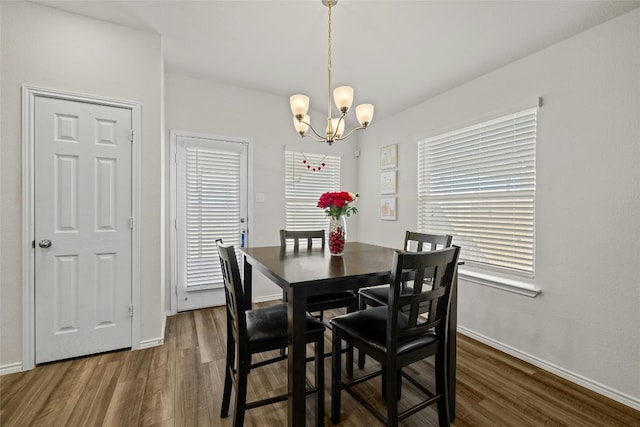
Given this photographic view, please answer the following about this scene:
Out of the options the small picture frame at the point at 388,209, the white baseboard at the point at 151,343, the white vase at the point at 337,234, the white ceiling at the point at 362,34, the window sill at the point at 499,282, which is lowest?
the white baseboard at the point at 151,343

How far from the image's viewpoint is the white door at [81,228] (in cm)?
228

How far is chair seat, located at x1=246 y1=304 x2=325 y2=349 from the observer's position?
1545mm

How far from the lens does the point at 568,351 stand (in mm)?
2137

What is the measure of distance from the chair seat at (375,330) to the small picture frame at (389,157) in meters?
2.39

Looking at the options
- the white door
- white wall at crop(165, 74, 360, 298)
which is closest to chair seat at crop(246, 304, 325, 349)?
the white door

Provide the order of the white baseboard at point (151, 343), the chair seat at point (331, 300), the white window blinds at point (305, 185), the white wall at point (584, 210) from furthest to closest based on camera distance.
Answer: the white window blinds at point (305, 185) → the white baseboard at point (151, 343) → the chair seat at point (331, 300) → the white wall at point (584, 210)

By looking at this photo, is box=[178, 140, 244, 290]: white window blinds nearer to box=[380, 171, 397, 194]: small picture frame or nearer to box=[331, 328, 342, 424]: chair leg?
box=[380, 171, 397, 194]: small picture frame

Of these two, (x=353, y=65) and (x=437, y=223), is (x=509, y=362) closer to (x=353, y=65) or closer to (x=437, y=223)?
(x=437, y=223)

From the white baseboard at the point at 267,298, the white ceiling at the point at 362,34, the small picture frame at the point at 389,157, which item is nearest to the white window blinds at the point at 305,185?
the small picture frame at the point at 389,157

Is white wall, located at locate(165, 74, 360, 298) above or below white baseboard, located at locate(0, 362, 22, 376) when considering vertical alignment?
above

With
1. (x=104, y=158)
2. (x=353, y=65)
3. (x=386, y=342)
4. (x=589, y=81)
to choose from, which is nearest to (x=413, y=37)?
(x=353, y=65)

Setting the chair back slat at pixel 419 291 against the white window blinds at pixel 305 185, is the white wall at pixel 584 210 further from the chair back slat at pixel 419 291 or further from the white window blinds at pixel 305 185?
the white window blinds at pixel 305 185

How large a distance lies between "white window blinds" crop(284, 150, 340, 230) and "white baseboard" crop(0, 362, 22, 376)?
271 cm

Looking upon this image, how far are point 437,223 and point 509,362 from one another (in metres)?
1.43
